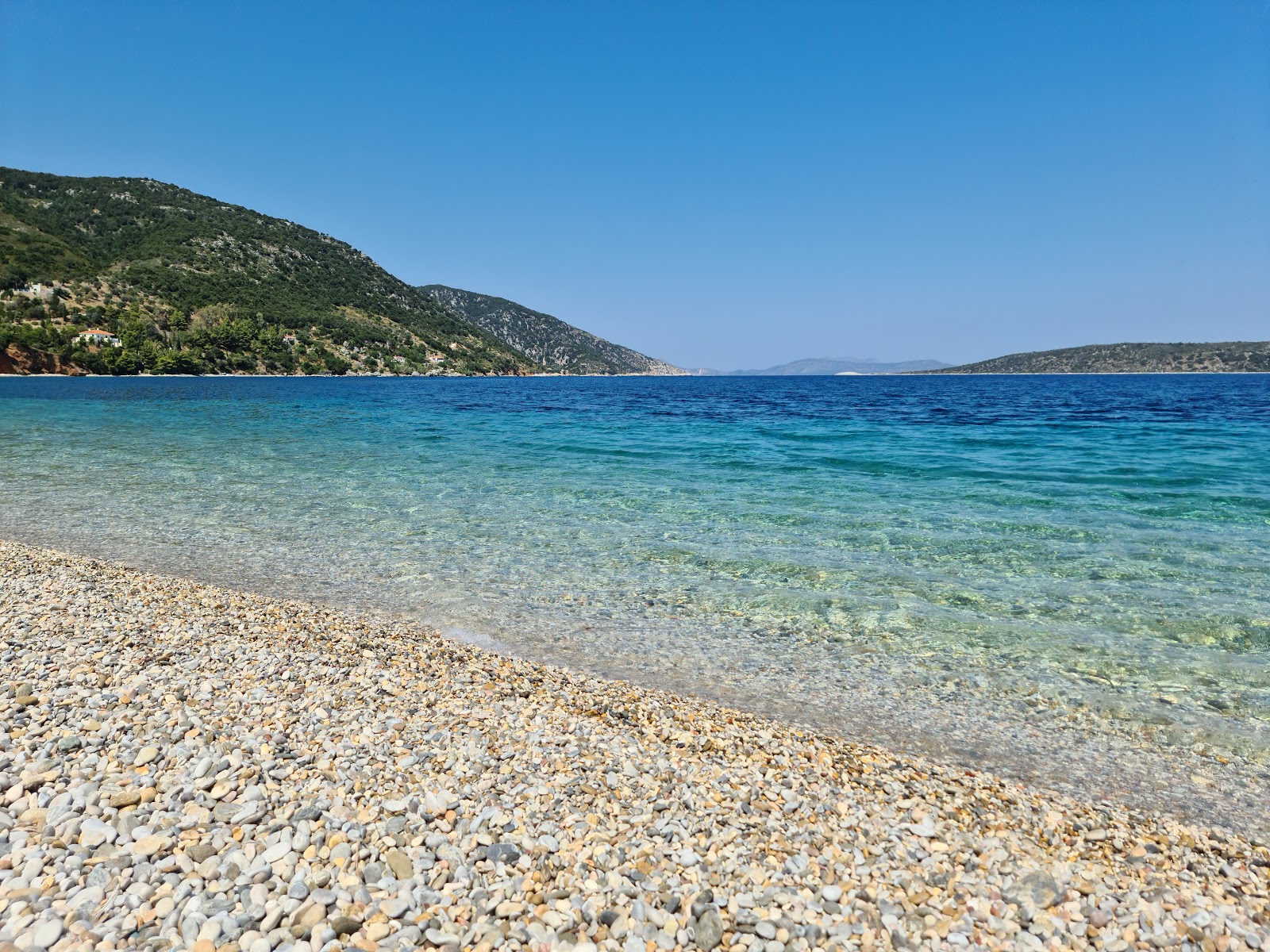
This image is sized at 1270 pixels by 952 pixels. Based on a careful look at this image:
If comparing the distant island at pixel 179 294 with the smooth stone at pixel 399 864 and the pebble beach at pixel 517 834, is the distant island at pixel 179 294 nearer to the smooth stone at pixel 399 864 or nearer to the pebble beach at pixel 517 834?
the pebble beach at pixel 517 834

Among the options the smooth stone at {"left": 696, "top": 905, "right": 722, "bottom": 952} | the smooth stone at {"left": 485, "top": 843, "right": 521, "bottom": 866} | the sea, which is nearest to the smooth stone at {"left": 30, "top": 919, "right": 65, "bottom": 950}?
the smooth stone at {"left": 485, "top": 843, "right": 521, "bottom": 866}

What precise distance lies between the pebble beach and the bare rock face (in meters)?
122

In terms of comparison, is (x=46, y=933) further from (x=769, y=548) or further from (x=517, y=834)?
(x=769, y=548)

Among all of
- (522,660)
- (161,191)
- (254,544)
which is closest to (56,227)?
(161,191)

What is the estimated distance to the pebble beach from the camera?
3514 millimetres

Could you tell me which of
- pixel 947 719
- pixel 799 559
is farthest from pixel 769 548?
pixel 947 719

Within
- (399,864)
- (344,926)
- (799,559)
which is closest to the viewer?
(344,926)

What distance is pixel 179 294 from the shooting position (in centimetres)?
12525

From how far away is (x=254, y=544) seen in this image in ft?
40.7

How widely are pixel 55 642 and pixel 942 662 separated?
992 centimetres

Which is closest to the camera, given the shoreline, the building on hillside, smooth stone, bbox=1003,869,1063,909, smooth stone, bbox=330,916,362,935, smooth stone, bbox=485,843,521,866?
smooth stone, bbox=330,916,362,935

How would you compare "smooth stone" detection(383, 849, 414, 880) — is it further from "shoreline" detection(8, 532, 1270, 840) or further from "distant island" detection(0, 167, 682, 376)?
"distant island" detection(0, 167, 682, 376)

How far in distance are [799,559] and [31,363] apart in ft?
417

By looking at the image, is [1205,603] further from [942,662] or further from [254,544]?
[254,544]
